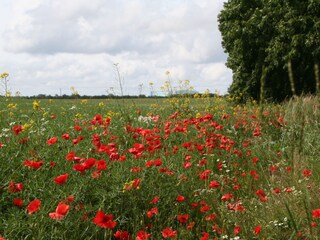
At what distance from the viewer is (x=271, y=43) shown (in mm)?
16234

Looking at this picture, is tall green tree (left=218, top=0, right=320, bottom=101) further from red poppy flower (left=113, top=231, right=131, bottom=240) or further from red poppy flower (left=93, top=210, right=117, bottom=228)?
red poppy flower (left=93, top=210, right=117, bottom=228)

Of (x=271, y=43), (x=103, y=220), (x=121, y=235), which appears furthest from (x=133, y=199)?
(x=271, y=43)

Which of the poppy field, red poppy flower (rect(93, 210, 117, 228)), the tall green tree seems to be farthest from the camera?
the tall green tree

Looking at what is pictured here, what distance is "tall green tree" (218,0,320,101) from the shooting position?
15.6 m

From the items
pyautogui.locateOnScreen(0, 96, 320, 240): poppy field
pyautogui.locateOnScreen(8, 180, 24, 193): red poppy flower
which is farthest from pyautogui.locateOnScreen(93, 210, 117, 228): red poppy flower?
pyautogui.locateOnScreen(8, 180, 24, 193): red poppy flower

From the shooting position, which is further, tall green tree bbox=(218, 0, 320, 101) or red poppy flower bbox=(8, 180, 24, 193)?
tall green tree bbox=(218, 0, 320, 101)

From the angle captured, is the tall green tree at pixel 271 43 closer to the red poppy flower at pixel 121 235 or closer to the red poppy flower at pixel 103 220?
the red poppy flower at pixel 121 235

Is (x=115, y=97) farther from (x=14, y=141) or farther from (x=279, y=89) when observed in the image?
(x=279, y=89)

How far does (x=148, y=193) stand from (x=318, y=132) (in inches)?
186

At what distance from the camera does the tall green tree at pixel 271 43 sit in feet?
51.1

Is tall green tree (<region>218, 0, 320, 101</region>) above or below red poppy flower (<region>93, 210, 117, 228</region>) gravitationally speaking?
above

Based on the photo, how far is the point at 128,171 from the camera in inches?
170

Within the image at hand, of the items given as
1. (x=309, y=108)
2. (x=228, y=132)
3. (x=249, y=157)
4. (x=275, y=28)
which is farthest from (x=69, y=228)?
(x=275, y=28)

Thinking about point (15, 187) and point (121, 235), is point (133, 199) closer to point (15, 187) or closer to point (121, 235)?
point (121, 235)
